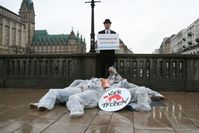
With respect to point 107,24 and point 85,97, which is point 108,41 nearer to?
point 107,24

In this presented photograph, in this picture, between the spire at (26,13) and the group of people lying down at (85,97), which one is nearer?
the group of people lying down at (85,97)

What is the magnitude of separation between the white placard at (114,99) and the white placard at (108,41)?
10.6 feet

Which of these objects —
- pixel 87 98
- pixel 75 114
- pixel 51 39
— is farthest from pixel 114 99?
pixel 51 39

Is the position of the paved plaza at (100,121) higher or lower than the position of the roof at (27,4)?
lower

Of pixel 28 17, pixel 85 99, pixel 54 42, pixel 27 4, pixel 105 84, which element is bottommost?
pixel 85 99

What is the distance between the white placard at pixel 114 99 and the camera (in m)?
6.90

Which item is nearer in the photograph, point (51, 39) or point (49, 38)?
point (51, 39)

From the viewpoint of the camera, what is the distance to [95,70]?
12516mm

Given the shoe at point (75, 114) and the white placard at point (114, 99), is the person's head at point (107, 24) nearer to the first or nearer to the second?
the white placard at point (114, 99)

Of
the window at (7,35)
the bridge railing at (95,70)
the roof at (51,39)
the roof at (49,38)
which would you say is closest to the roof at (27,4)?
the roof at (49,38)

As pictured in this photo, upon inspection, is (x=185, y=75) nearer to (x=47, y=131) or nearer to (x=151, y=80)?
(x=151, y=80)

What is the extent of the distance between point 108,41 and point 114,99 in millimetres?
3647

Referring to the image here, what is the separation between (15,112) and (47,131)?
A: 2021mm

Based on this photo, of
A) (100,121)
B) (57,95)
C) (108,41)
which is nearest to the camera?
(100,121)
